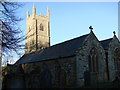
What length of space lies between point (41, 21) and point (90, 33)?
1776 inches

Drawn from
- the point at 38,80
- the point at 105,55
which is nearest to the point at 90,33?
the point at 105,55

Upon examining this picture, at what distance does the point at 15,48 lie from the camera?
10.2 m

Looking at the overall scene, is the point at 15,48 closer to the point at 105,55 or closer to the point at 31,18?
the point at 105,55

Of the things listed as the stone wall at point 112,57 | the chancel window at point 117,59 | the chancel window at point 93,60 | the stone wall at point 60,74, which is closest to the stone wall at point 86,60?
the chancel window at point 93,60

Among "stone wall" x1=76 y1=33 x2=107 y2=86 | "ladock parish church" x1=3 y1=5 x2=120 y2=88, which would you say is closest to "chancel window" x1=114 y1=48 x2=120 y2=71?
"ladock parish church" x1=3 y1=5 x2=120 y2=88

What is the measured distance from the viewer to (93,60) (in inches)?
923

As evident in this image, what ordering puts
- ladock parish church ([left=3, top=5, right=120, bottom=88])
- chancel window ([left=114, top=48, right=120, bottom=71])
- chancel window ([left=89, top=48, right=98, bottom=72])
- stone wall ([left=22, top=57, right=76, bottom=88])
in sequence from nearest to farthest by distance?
ladock parish church ([left=3, top=5, right=120, bottom=88])
stone wall ([left=22, top=57, right=76, bottom=88])
chancel window ([left=89, top=48, right=98, bottom=72])
chancel window ([left=114, top=48, right=120, bottom=71])

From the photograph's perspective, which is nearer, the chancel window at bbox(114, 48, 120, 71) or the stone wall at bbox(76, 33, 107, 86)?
the stone wall at bbox(76, 33, 107, 86)

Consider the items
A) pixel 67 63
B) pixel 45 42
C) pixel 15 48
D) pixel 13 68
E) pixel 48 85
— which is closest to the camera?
pixel 15 48

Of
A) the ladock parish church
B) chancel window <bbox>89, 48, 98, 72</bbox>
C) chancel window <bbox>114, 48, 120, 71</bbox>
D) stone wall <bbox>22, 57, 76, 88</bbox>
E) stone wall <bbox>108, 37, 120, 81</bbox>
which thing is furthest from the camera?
chancel window <bbox>114, 48, 120, 71</bbox>

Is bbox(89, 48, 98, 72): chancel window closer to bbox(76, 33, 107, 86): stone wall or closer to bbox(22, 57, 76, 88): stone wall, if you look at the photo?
bbox(76, 33, 107, 86): stone wall

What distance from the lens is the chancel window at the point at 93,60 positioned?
2295 cm

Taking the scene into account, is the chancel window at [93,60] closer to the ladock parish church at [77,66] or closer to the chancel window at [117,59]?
the ladock parish church at [77,66]

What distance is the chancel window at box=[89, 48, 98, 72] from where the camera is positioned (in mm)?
22950
